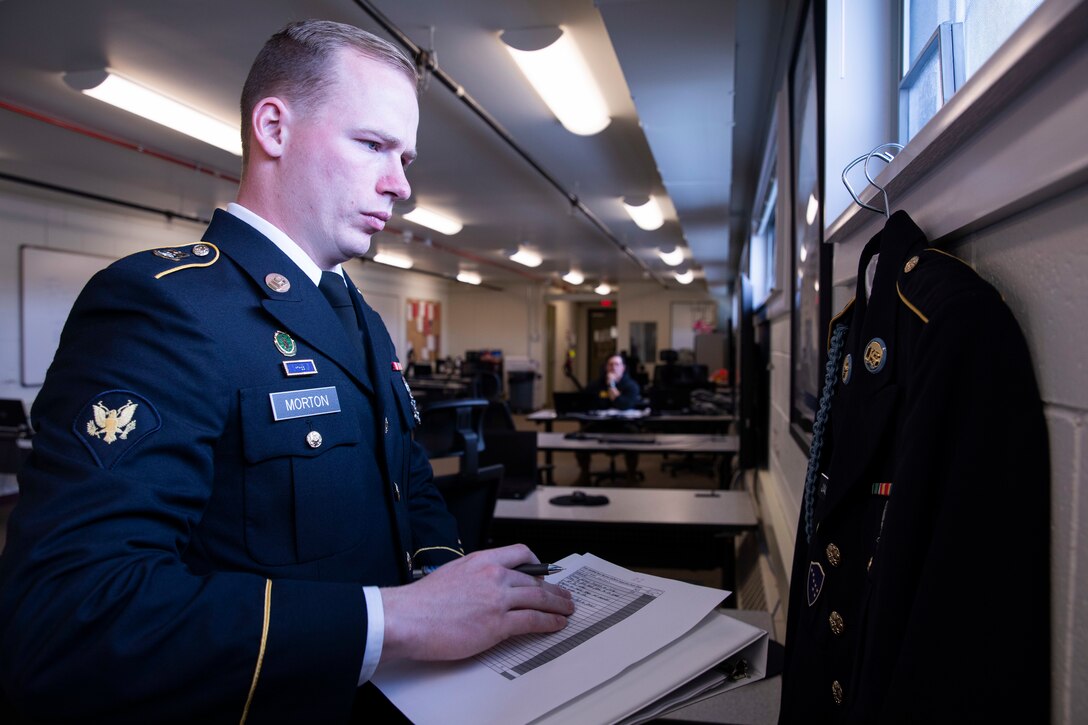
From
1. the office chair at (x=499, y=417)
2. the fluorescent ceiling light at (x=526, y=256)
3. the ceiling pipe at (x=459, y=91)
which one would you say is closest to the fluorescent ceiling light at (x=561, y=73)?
the ceiling pipe at (x=459, y=91)

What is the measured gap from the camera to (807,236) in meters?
2.08

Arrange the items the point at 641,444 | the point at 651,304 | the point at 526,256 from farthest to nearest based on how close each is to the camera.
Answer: the point at 651,304 < the point at 526,256 < the point at 641,444

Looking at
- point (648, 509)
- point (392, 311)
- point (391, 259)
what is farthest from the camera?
point (392, 311)

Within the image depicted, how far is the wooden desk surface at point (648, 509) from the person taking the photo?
2.74 meters

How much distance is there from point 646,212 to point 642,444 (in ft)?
12.9

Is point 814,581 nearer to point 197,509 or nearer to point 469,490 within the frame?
point 197,509

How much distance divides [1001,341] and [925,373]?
0.06m

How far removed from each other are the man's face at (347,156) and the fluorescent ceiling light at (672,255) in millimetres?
10604

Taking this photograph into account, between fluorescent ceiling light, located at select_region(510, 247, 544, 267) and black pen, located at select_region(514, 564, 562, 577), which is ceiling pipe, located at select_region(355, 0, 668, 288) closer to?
fluorescent ceiling light, located at select_region(510, 247, 544, 267)

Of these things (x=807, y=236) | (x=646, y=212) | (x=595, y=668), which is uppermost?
(x=646, y=212)

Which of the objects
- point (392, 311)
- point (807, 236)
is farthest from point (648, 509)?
point (392, 311)

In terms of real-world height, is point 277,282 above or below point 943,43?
below

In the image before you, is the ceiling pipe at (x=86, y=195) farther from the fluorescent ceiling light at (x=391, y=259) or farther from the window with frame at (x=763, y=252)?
the window with frame at (x=763, y=252)

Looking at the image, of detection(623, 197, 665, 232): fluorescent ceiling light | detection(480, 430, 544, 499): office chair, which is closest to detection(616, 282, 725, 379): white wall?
detection(623, 197, 665, 232): fluorescent ceiling light
